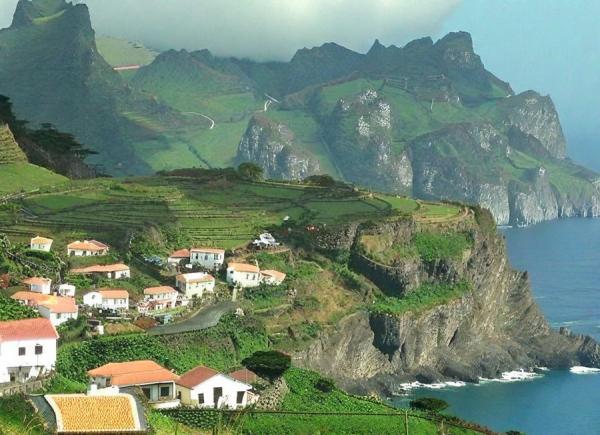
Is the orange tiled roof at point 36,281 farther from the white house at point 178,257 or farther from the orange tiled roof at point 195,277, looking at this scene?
the white house at point 178,257

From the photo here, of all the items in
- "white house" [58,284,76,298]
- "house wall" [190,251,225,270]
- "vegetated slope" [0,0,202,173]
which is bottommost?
"white house" [58,284,76,298]

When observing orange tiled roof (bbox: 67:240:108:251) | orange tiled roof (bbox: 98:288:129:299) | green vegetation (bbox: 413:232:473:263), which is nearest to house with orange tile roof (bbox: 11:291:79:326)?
orange tiled roof (bbox: 98:288:129:299)

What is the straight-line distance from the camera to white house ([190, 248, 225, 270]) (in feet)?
249

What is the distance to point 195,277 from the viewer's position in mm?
70250

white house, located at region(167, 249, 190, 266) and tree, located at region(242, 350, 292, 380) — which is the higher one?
white house, located at region(167, 249, 190, 266)

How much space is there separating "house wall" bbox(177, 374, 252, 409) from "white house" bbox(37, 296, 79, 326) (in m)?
9.88

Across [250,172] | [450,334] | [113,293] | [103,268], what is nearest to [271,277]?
[103,268]

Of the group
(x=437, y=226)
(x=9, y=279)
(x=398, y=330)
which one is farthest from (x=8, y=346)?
(x=437, y=226)

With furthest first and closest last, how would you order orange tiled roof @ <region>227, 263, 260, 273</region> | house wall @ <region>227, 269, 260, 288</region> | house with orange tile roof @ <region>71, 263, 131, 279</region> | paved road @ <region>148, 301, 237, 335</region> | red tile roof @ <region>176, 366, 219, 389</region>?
orange tiled roof @ <region>227, 263, 260, 273</region> → house wall @ <region>227, 269, 260, 288</region> → house with orange tile roof @ <region>71, 263, 131, 279</region> → paved road @ <region>148, 301, 237, 335</region> → red tile roof @ <region>176, 366, 219, 389</region>

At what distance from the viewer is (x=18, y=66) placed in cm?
19438

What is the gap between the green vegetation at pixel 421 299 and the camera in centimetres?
8319

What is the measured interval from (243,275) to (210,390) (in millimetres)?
27942

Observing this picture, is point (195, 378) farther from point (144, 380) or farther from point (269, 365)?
point (269, 365)

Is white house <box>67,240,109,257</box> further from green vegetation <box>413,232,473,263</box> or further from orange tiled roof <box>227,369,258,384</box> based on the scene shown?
green vegetation <box>413,232,473,263</box>
